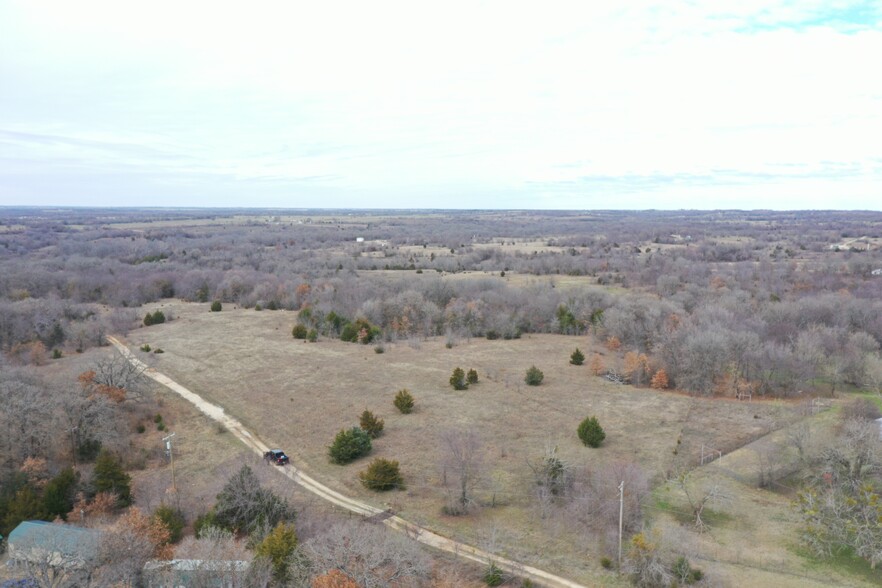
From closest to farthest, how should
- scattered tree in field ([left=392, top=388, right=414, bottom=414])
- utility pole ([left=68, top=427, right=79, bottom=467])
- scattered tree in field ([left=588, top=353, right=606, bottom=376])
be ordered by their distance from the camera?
1. utility pole ([left=68, top=427, right=79, bottom=467])
2. scattered tree in field ([left=392, top=388, right=414, bottom=414])
3. scattered tree in field ([left=588, top=353, right=606, bottom=376])

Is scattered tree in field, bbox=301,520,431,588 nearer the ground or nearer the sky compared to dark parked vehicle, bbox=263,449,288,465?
nearer the sky

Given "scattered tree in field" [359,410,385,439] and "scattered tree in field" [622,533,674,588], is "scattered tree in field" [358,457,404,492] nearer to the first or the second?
"scattered tree in field" [359,410,385,439]

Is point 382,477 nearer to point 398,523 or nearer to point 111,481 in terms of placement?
point 398,523

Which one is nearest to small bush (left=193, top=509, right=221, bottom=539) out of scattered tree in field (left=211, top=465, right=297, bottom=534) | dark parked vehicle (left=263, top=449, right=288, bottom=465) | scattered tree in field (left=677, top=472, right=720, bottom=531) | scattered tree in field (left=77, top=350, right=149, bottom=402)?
scattered tree in field (left=211, top=465, right=297, bottom=534)

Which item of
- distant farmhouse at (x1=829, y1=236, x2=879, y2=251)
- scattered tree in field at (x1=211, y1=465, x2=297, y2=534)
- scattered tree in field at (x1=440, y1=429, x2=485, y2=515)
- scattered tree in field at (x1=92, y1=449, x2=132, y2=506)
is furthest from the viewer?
distant farmhouse at (x1=829, y1=236, x2=879, y2=251)

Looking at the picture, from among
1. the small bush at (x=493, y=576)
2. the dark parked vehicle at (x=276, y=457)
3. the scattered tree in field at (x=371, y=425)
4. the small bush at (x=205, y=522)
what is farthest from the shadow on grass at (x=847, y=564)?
the dark parked vehicle at (x=276, y=457)

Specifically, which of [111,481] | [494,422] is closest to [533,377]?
[494,422]

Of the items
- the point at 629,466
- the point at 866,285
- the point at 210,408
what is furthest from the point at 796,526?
the point at 866,285
